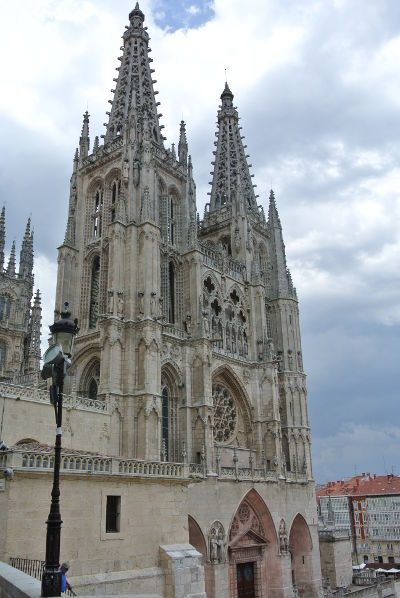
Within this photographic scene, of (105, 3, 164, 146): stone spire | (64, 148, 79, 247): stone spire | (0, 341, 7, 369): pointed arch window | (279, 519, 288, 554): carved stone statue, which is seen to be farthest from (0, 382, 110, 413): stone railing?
(105, 3, 164, 146): stone spire

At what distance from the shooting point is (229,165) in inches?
1813

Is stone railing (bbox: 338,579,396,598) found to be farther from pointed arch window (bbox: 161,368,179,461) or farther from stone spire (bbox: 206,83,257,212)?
stone spire (bbox: 206,83,257,212)

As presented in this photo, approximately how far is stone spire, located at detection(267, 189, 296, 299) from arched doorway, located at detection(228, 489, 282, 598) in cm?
1669

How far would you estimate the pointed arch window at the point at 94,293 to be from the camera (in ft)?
103

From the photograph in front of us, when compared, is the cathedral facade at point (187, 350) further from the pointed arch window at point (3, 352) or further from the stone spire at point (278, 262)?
the pointed arch window at point (3, 352)

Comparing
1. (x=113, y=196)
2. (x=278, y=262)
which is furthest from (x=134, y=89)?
(x=278, y=262)

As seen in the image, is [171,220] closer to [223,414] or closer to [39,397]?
[223,414]

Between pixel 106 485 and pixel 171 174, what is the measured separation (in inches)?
1007

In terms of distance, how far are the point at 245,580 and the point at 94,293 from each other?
18.0 meters

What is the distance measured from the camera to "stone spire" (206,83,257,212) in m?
44.6

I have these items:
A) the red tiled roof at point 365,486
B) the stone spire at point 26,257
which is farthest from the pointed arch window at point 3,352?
the red tiled roof at point 365,486

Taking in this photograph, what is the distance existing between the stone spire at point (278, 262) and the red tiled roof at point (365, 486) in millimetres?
37947

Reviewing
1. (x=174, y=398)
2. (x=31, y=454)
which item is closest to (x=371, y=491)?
(x=174, y=398)

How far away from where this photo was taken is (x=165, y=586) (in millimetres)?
14172
